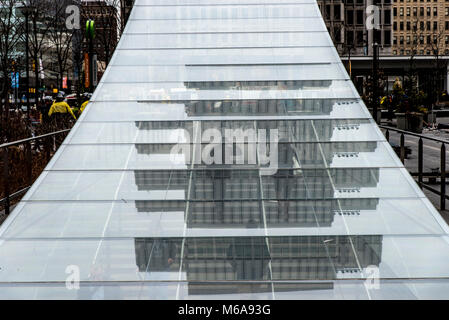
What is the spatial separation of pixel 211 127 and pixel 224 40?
15.2 feet

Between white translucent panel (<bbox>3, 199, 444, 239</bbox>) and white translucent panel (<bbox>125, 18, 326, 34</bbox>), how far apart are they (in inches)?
310

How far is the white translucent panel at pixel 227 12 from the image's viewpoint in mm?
15688

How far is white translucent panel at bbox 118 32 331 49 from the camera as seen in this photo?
13.8 metres

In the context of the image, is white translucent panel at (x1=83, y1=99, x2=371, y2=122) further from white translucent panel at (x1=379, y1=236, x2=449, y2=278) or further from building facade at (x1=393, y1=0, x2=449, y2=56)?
building facade at (x1=393, y1=0, x2=449, y2=56)

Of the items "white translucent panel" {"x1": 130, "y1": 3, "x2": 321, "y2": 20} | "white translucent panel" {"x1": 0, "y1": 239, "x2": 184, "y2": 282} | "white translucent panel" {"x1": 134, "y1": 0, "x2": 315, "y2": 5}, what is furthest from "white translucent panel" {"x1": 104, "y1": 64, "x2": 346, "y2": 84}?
"white translucent panel" {"x1": 0, "y1": 239, "x2": 184, "y2": 282}

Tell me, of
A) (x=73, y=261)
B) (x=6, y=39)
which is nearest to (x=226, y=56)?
(x=73, y=261)

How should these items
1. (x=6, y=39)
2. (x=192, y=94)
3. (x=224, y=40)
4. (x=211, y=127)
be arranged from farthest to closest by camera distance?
1. (x=6, y=39)
2. (x=224, y=40)
3. (x=192, y=94)
4. (x=211, y=127)

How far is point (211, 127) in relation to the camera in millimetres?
10141

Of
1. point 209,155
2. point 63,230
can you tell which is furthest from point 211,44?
point 63,230

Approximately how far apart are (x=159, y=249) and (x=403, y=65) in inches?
2242

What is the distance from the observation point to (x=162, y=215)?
7395 millimetres

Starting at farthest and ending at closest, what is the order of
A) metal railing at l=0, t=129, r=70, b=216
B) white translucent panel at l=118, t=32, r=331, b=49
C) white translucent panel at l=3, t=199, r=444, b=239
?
white translucent panel at l=118, t=32, r=331, b=49, metal railing at l=0, t=129, r=70, b=216, white translucent panel at l=3, t=199, r=444, b=239

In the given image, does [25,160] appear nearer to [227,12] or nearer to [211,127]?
[211,127]

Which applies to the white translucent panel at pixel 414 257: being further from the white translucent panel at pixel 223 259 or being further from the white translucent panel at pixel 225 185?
the white translucent panel at pixel 225 185
